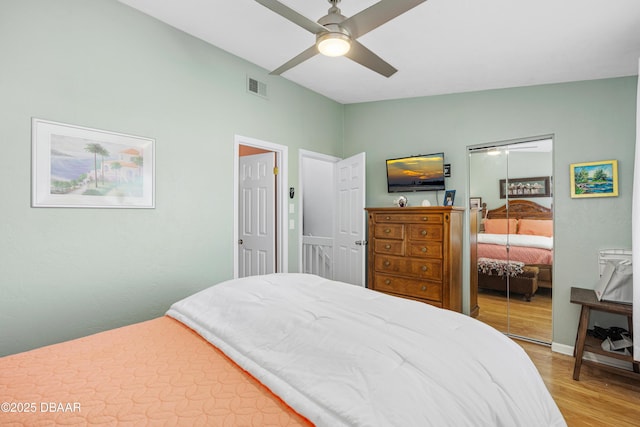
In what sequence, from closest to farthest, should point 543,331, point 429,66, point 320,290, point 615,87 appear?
point 320,290
point 615,87
point 429,66
point 543,331

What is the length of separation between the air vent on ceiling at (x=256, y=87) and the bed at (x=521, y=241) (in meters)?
2.77

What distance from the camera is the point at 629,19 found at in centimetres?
209

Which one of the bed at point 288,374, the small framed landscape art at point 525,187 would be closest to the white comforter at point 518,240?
the small framed landscape art at point 525,187

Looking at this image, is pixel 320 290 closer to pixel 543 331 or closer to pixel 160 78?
pixel 160 78

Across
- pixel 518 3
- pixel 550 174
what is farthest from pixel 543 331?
pixel 518 3

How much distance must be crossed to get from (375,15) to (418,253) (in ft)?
7.61

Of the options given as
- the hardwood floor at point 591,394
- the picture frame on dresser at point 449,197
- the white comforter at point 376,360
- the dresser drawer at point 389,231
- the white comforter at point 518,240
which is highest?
the picture frame on dresser at point 449,197

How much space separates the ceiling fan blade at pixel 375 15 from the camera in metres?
1.62

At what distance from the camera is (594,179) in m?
2.86

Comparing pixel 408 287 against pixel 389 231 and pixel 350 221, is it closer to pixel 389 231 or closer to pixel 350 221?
pixel 389 231

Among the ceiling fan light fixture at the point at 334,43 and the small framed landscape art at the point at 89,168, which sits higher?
the ceiling fan light fixture at the point at 334,43

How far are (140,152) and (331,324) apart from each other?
6.64 ft

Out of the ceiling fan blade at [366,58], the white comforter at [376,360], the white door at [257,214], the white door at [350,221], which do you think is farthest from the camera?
the white door at [350,221]

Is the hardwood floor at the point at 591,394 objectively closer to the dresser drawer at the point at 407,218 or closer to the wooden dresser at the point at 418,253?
the wooden dresser at the point at 418,253
